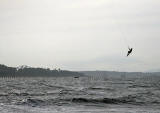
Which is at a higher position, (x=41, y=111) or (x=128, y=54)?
(x=128, y=54)

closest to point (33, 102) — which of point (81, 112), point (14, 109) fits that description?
point (14, 109)

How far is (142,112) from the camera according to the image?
82.7 feet

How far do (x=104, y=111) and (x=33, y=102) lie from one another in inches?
311

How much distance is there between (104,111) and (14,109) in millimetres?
6385

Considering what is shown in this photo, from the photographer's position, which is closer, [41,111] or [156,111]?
[41,111]

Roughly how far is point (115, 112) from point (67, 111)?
336 centimetres

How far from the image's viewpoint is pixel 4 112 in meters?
23.2

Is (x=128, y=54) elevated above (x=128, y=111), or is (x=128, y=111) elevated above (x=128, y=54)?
(x=128, y=54)

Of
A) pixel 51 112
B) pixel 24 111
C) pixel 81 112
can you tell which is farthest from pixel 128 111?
pixel 24 111

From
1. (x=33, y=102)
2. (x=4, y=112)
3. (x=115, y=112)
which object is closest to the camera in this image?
(x=4, y=112)

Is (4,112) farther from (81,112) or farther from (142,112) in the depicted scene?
(142,112)

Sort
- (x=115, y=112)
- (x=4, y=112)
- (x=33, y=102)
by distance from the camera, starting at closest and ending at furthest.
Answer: (x=4, y=112) < (x=115, y=112) < (x=33, y=102)

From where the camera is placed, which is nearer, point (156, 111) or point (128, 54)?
point (156, 111)

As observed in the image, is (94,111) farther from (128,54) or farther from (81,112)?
(128,54)
